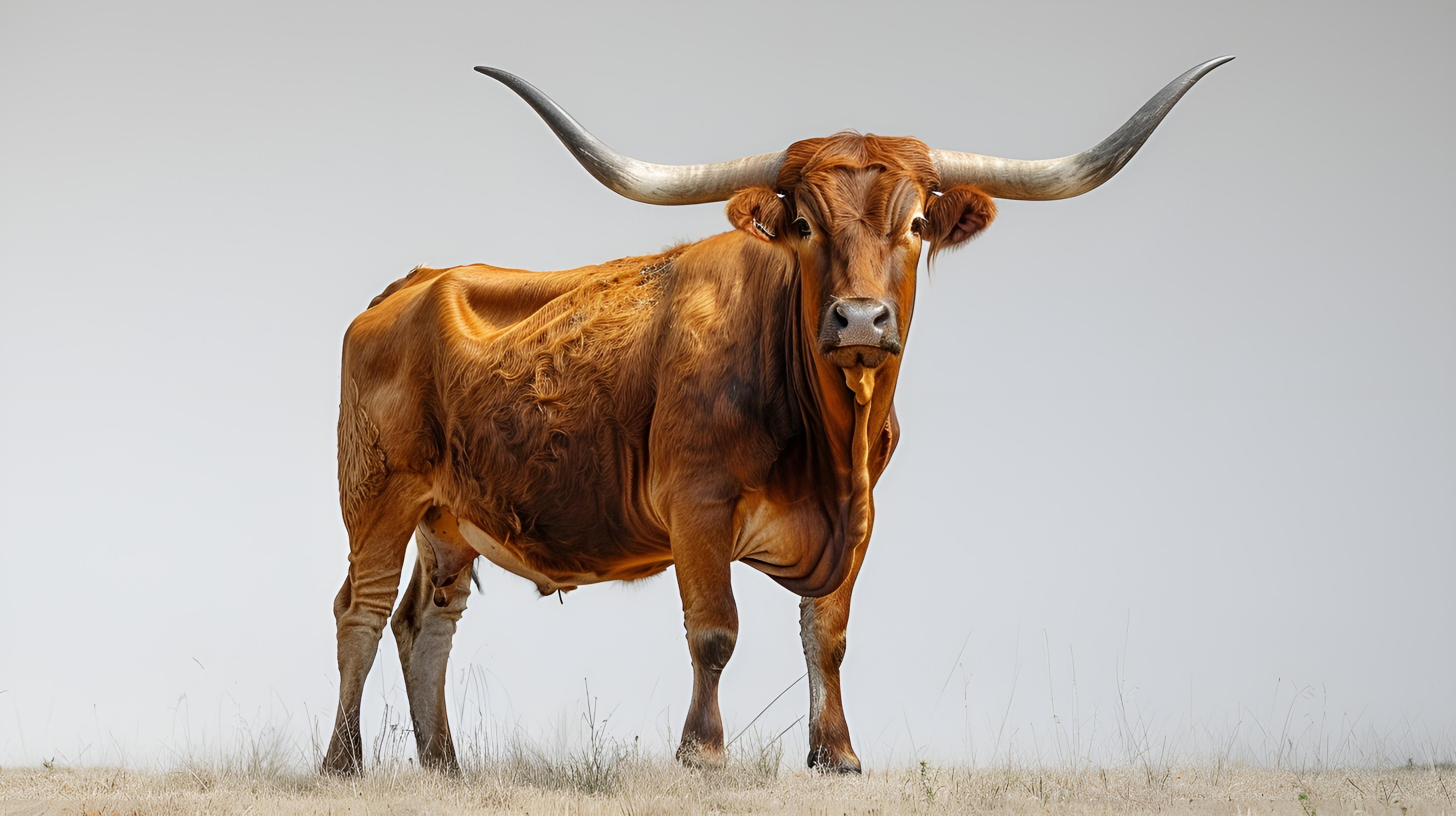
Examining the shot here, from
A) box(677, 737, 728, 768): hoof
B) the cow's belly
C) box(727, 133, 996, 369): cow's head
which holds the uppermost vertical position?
box(727, 133, 996, 369): cow's head

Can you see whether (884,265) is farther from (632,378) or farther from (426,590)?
(426,590)

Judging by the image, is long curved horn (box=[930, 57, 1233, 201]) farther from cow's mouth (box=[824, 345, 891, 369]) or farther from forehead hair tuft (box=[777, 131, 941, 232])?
cow's mouth (box=[824, 345, 891, 369])

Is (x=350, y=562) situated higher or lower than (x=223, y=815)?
higher

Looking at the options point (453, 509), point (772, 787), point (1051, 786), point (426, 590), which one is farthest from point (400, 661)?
point (1051, 786)

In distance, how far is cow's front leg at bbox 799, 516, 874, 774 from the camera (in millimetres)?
7562

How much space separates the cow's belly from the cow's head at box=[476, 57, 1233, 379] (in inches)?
84.8

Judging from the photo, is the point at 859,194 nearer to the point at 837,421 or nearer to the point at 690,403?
the point at 837,421

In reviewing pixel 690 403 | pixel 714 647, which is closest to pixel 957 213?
pixel 690 403

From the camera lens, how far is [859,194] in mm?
6664

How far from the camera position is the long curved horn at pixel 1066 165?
707cm

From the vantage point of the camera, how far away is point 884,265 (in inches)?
256

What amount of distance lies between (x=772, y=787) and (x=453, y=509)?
107 inches

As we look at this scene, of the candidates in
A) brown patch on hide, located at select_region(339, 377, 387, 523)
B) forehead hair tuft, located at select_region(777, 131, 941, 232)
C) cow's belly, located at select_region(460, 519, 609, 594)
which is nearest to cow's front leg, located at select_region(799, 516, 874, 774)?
cow's belly, located at select_region(460, 519, 609, 594)

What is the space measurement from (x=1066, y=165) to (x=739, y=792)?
336 centimetres
